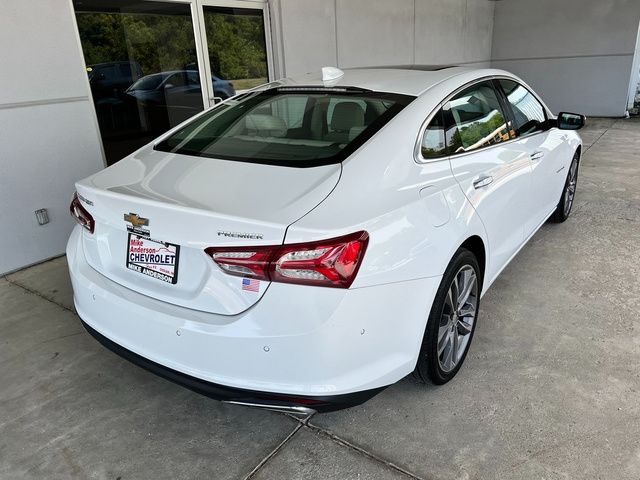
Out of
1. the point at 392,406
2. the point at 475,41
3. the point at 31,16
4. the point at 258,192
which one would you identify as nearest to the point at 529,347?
the point at 392,406

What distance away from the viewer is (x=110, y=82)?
16.9 feet

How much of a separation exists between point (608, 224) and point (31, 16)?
5.32 m

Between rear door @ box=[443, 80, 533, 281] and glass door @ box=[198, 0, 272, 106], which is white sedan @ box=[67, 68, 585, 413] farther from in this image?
glass door @ box=[198, 0, 272, 106]

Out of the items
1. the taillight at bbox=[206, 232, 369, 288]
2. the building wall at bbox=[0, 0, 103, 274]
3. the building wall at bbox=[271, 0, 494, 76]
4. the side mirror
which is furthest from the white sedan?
the building wall at bbox=[271, 0, 494, 76]

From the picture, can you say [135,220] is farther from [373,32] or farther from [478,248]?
[373,32]

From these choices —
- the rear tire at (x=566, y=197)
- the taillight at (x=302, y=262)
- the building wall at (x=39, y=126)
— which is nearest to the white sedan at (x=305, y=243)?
the taillight at (x=302, y=262)

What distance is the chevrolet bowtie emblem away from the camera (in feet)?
6.53

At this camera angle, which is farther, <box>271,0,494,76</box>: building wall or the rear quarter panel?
<box>271,0,494,76</box>: building wall

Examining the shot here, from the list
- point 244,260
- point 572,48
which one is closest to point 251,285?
point 244,260

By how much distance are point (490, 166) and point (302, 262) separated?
1483 mm

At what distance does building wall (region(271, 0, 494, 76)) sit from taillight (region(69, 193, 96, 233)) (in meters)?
4.67

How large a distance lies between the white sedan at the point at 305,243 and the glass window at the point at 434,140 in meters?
0.01

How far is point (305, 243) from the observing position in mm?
1770

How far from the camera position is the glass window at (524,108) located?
3.42 meters
